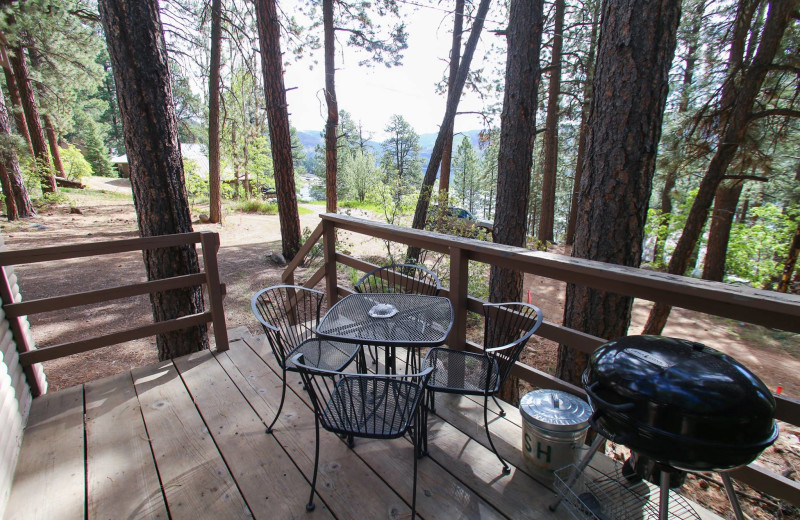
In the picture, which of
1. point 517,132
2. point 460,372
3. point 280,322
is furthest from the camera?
point 517,132

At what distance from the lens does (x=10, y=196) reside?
8.58m

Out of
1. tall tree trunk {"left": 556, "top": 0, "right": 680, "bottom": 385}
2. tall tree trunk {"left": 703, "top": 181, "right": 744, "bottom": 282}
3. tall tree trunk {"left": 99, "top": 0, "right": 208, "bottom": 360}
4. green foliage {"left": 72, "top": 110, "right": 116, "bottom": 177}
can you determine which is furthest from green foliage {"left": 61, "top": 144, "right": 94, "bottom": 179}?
tall tree trunk {"left": 703, "top": 181, "right": 744, "bottom": 282}

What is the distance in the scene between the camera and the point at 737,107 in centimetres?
471

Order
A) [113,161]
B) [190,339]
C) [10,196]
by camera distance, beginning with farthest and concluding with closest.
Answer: [113,161] < [10,196] < [190,339]

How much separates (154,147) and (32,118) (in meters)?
11.3

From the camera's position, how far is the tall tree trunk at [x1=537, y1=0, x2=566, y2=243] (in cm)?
901

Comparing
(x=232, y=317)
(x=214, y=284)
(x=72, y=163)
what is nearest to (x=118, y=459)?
(x=214, y=284)

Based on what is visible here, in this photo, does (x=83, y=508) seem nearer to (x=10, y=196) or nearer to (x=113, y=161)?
(x=10, y=196)

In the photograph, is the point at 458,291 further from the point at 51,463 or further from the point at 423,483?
the point at 51,463

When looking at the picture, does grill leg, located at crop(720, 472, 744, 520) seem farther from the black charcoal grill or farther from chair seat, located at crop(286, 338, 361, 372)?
chair seat, located at crop(286, 338, 361, 372)

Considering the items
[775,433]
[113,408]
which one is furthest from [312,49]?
[775,433]

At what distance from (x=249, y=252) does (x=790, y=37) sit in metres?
9.07

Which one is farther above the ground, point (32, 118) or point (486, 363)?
point (32, 118)

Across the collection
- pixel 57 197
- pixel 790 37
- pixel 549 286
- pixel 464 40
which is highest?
pixel 464 40
